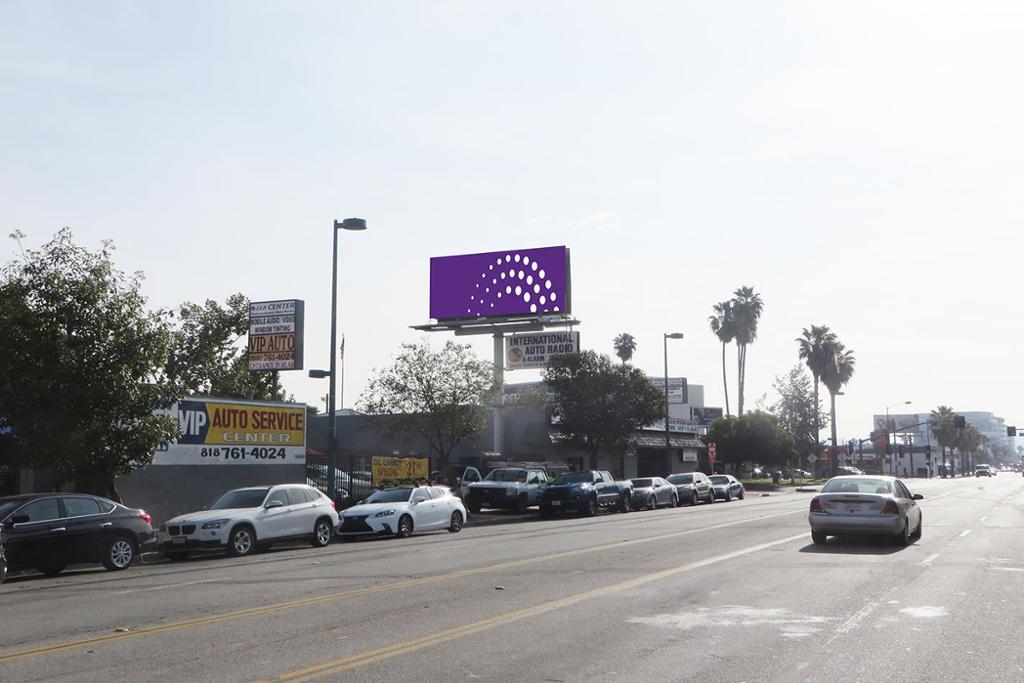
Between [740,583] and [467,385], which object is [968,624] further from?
[467,385]

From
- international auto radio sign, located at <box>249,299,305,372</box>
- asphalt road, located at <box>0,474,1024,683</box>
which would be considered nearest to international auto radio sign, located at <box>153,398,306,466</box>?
international auto radio sign, located at <box>249,299,305,372</box>

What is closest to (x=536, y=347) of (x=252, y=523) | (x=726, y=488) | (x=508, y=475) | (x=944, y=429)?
(x=726, y=488)

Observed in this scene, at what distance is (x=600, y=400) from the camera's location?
1971 inches

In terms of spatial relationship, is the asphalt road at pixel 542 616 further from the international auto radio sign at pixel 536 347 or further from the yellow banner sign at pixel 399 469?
the international auto radio sign at pixel 536 347

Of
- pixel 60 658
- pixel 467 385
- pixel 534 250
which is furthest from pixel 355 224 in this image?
pixel 534 250

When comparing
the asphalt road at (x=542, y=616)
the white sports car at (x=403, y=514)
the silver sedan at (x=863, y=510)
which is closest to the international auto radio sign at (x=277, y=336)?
the white sports car at (x=403, y=514)

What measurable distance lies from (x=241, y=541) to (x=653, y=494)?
22.8 m

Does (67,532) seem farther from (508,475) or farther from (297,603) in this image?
(508,475)

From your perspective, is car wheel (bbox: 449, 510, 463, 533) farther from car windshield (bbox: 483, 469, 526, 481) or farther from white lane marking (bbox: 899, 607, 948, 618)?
white lane marking (bbox: 899, 607, 948, 618)

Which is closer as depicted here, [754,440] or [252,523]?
[252,523]

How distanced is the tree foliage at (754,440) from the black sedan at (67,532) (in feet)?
188

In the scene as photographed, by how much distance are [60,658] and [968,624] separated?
8952 millimetres

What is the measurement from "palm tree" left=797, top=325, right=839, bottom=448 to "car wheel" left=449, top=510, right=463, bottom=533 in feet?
228

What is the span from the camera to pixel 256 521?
2166cm
